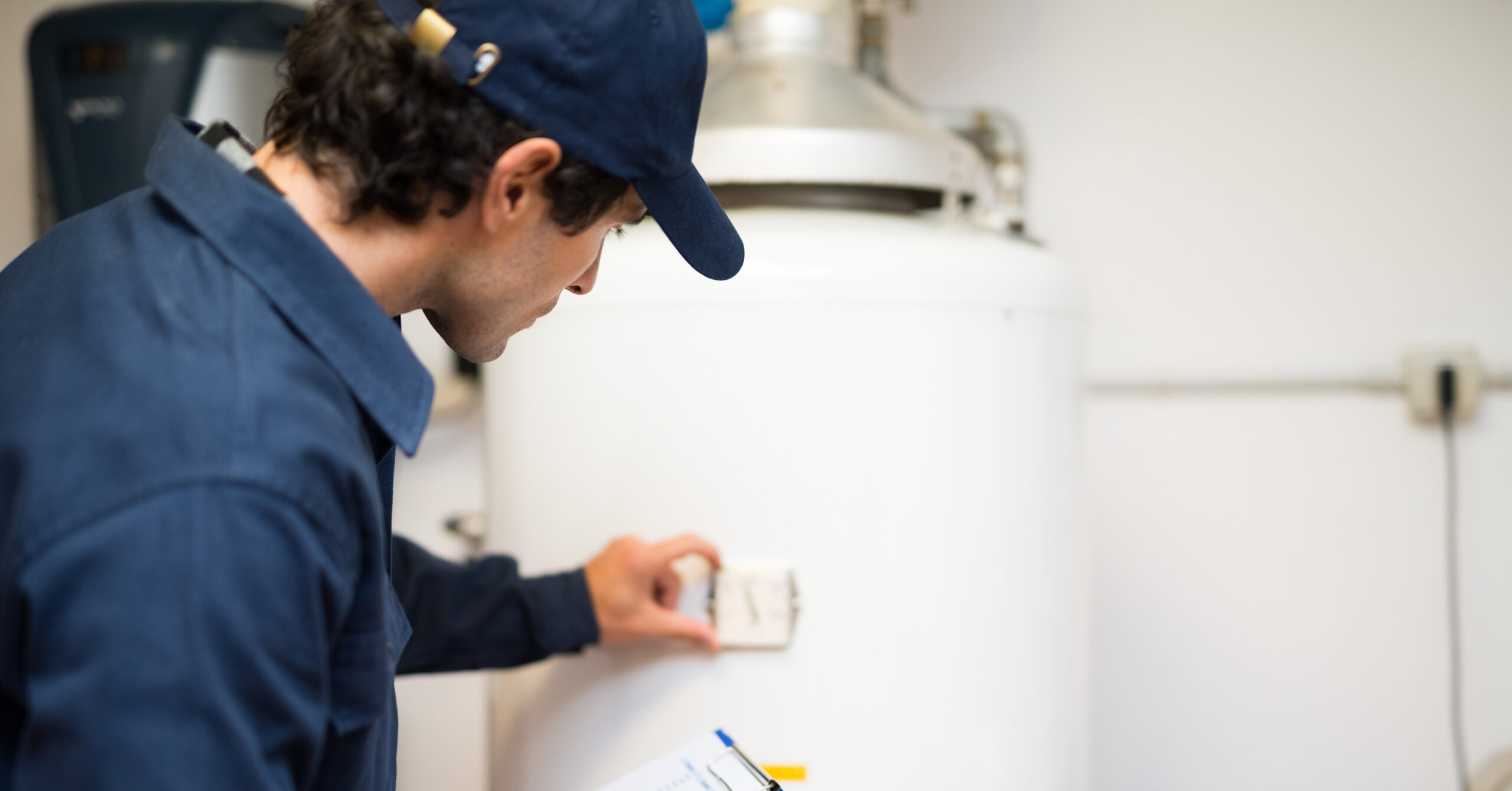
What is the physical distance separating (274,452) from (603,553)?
1.40 feet

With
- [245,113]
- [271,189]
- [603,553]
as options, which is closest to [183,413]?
[271,189]

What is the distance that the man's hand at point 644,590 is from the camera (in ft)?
2.54

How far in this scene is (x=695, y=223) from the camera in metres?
0.58

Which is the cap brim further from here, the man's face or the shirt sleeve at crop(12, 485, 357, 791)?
the shirt sleeve at crop(12, 485, 357, 791)

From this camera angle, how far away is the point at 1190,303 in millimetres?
1246

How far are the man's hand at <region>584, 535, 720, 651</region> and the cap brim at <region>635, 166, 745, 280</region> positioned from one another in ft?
0.79

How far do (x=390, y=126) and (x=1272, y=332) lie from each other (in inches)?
42.2

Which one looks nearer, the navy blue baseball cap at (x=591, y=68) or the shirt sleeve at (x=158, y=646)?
the shirt sleeve at (x=158, y=646)

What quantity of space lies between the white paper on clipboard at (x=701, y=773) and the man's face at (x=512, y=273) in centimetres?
28

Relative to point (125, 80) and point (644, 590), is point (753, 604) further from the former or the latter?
point (125, 80)

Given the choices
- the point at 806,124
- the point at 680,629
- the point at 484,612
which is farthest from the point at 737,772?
the point at 806,124

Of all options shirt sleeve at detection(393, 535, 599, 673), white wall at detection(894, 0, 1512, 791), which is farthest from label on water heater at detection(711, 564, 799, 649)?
white wall at detection(894, 0, 1512, 791)

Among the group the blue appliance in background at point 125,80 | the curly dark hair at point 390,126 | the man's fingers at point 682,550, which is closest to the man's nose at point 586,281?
the curly dark hair at point 390,126

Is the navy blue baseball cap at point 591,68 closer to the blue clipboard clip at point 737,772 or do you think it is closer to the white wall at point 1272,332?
the blue clipboard clip at point 737,772
